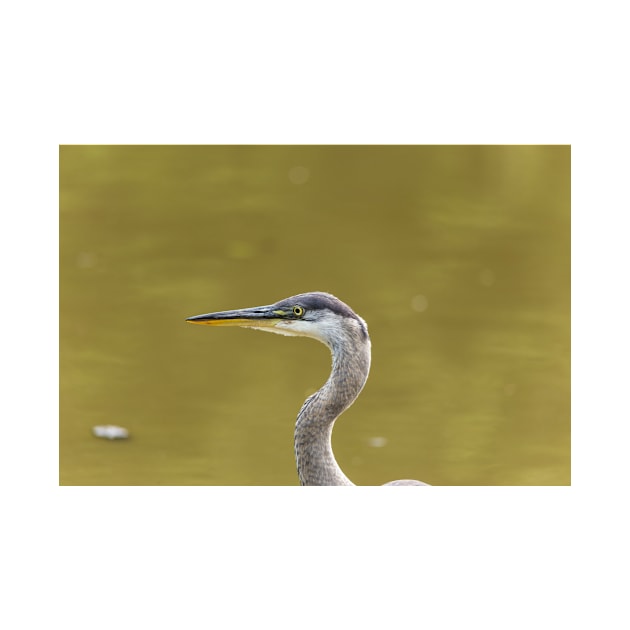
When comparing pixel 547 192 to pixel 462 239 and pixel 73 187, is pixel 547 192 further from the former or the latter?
pixel 73 187

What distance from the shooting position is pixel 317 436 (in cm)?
458

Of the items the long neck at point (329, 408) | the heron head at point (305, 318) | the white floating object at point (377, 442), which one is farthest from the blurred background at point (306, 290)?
the heron head at point (305, 318)

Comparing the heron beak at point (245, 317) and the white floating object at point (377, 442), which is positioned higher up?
the heron beak at point (245, 317)

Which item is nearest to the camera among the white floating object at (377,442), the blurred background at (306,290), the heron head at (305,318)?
the heron head at (305,318)

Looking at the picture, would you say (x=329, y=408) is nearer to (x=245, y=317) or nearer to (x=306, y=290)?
(x=245, y=317)

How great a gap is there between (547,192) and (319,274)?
4.46 feet

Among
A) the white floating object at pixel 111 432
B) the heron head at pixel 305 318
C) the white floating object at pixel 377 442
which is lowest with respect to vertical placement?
the white floating object at pixel 377 442

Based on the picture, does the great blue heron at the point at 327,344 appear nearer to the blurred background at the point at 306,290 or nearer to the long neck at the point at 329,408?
the long neck at the point at 329,408

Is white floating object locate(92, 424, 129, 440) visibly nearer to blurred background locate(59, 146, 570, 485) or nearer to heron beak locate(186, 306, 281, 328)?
blurred background locate(59, 146, 570, 485)

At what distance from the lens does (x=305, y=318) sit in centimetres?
458

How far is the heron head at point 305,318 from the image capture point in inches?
179

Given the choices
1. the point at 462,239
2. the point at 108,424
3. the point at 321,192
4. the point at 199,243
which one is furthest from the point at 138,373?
the point at 462,239

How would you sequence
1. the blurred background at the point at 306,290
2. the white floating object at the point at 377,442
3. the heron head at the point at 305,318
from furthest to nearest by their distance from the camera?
→ the white floating object at the point at 377,442 → the blurred background at the point at 306,290 → the heron head at the point at 305,318

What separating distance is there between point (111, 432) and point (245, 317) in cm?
116
